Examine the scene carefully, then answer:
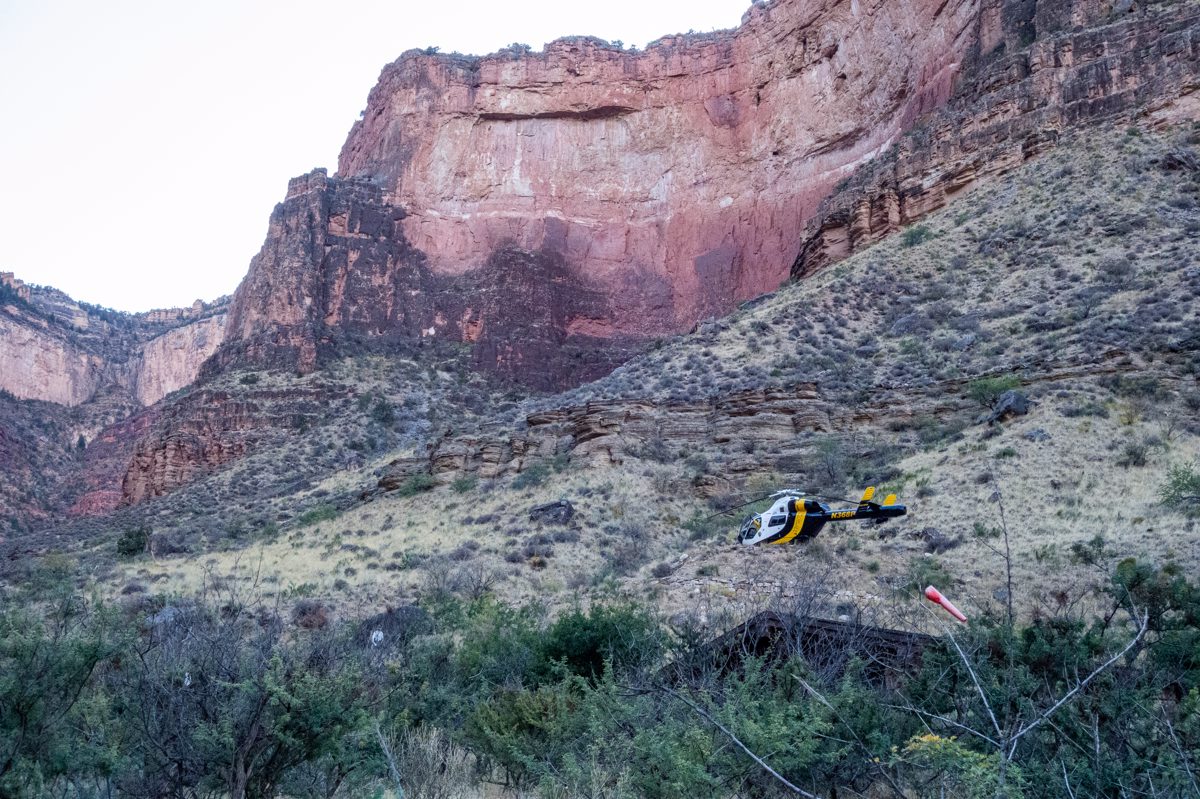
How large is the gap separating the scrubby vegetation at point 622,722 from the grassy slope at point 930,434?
5.08 meters

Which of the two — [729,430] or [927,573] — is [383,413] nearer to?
[729,430]

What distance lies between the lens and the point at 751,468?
31609 mm

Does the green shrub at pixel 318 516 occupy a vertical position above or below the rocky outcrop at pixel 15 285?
below

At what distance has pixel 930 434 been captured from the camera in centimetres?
3086

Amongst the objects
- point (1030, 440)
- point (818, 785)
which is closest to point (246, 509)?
point (1030, 440)

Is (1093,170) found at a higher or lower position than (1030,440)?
higher

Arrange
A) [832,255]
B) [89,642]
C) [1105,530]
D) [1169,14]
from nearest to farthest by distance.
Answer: [89,642]
[1105,530]
[1169,14]
[832,255]

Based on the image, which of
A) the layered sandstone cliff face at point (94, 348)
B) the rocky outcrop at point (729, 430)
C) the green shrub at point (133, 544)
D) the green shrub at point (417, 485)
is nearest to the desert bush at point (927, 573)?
the rocky outcrop at point (729, 430)

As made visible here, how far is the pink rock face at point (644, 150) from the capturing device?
64.9 metres

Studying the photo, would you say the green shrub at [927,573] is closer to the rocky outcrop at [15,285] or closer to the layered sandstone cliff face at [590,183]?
the layered sandstone cliff face at [590,183]

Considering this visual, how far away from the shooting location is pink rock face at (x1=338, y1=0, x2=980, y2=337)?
64938mm

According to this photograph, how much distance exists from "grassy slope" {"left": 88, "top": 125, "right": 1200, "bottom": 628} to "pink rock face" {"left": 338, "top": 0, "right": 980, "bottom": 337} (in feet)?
71.4

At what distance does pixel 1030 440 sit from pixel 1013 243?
→ 15.0m

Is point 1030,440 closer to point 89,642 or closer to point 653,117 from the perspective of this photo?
point 89,642
